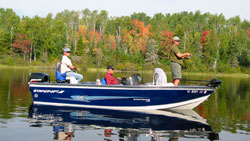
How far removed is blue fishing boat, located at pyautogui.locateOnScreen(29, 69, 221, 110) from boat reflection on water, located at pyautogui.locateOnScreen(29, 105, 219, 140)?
369mm

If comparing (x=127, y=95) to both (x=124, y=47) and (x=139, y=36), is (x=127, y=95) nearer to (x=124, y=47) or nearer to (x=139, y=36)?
(x=124, y=47)

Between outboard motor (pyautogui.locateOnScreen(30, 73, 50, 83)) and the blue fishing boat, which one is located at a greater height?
outboard motor (pyautogui.locateOnScreen(30, 73, 50, 83))

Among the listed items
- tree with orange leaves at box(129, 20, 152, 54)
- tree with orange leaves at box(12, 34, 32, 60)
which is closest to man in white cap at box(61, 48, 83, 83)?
tree with orange leaves at box(12, 34, 32, 60)

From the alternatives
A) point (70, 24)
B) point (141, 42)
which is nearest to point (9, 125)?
point (141, 42)

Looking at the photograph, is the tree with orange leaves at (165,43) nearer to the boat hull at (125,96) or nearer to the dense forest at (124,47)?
the dense forest at (124,47)

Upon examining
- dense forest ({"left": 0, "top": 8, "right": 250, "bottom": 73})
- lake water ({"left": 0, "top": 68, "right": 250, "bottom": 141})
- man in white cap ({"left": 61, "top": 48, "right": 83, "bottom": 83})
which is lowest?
lake water ({"left": 0, "top": 68, "right": 250, "bottom": 141})

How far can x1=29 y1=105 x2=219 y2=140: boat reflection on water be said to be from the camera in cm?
845

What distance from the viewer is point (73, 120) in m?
9.90

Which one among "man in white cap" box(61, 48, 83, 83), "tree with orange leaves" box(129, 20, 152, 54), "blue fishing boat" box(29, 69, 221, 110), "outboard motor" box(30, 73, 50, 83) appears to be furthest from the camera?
"tree with orange leaves" box(129, 20, 152, 54)

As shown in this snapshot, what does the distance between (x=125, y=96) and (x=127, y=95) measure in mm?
85

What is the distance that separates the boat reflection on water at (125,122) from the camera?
8.45m

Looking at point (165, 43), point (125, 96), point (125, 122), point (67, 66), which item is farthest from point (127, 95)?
point (165, 43)

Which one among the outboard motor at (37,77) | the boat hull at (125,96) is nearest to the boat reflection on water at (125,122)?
the boat hull at (125,96)

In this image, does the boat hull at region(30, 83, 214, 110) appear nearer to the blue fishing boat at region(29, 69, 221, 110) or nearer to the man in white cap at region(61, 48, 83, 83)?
the blue fishing boat at region(29, 69, 221, 110)
